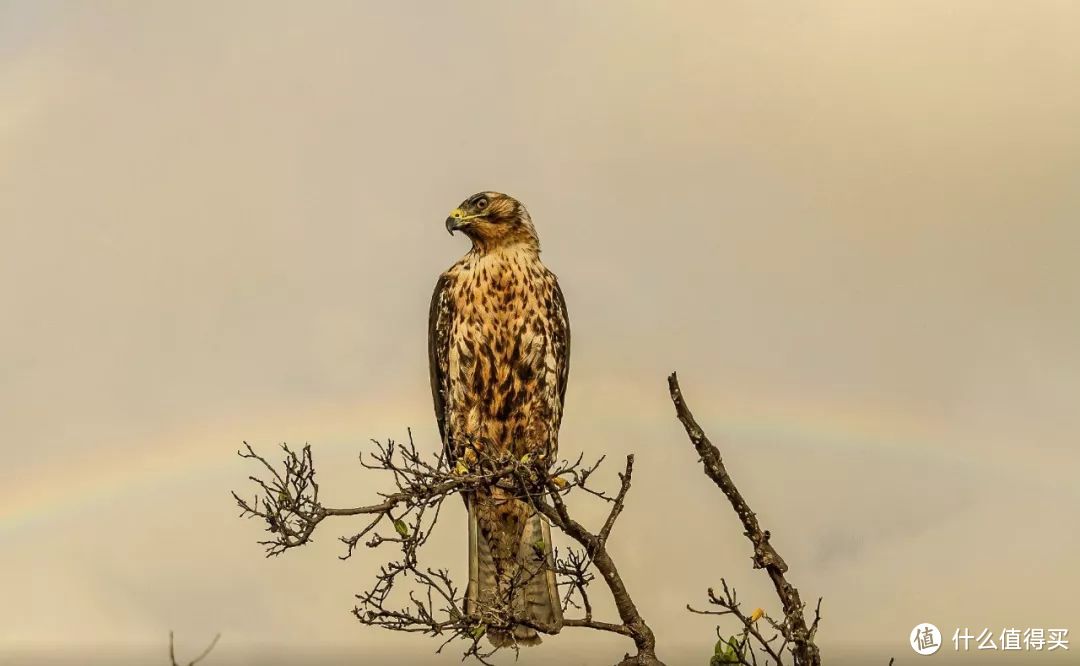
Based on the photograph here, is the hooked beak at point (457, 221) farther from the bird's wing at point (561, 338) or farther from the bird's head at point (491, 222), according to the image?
the bird's wing at point (561, 338)

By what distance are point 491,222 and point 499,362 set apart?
1.14 metres

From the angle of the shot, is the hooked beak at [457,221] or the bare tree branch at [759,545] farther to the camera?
the hooked beak at [457,221]

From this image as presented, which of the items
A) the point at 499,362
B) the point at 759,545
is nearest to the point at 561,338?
the point at 499,362

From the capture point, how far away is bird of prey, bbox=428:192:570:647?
320 inches

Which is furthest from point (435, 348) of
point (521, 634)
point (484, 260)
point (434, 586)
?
point (434, 586)

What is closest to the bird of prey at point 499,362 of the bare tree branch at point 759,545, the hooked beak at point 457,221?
the hooked beak at point 457,221

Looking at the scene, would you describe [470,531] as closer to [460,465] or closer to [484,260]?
[460,465]

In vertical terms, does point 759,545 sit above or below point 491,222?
below

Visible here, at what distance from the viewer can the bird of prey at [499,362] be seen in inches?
320

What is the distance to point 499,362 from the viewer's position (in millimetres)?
A: 8109

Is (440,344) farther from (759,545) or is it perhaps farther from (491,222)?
(759,545)

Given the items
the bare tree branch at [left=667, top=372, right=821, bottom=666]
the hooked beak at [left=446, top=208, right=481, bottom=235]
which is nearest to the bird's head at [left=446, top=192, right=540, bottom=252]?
the hooked beak at [left=446, top=208, right=481, bottom=235]

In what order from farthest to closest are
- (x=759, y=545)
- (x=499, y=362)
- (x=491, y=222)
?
1. (x=491, y=222)
2. (x=499, y=362)
3. (x=759, y=545)

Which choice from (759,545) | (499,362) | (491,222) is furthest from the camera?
(491,222)
